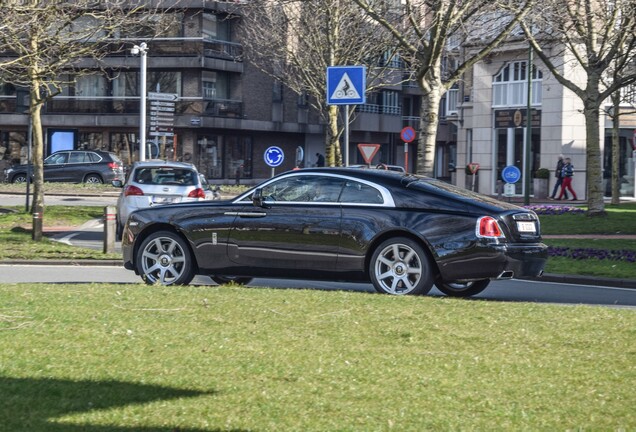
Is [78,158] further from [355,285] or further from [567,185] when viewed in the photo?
[355,285]

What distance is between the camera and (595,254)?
→ 65.3 feet

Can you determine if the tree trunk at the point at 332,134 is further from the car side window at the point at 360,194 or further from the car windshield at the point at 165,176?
the car side window at the point at 360,194

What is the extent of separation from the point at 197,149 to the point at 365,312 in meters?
55.8

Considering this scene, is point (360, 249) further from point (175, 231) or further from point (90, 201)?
point (90, 201)

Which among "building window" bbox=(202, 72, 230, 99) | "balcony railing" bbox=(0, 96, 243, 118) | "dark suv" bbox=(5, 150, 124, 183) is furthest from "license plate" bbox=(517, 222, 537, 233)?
"building window" bbox=(202, 72, 230, 99)

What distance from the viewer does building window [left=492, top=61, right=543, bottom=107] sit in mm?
50250

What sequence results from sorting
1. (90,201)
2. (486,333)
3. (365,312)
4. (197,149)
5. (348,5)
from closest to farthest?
(486,333) → (365,312) → (90,201) → (348,5) → (197,149)

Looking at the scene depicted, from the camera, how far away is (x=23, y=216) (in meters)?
29.4

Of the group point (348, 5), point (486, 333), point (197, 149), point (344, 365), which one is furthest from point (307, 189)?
point (197, 149)

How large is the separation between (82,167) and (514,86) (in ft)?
64.8

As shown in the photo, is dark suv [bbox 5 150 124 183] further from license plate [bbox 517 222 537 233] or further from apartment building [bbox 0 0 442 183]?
license plate [bbox 517 222 537 233]

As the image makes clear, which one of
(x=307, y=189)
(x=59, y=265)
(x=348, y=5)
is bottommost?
(x=59, y=265)

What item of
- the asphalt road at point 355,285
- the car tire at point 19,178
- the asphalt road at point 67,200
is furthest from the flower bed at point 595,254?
the car tire at point 19,178

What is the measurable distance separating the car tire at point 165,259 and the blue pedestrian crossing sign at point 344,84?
6.08 meters
